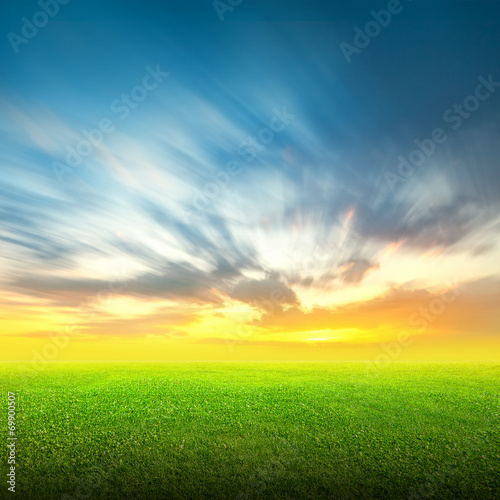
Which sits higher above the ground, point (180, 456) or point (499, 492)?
point (180, 456)

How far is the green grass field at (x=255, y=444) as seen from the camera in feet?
41.3

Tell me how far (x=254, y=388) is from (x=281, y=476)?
15812 mm

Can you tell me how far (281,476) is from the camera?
13148mm

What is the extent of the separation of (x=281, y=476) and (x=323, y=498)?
1.76 meters

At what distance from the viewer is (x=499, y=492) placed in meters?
12.4

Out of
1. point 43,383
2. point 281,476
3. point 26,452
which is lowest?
point 281,476

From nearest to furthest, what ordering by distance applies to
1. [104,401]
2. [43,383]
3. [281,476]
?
1. [281,476]
2. [104,401]
3. [43,383]

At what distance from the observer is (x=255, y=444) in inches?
628

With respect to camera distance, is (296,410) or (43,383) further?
(43,383)

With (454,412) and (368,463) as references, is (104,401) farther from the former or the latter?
(454,412)

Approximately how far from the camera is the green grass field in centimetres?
1259

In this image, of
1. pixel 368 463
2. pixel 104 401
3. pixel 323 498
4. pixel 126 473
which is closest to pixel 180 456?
pixel 126 473

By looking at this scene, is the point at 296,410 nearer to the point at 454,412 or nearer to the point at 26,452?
the point at 454,412

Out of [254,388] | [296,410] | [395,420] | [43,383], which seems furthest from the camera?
[43,383]
